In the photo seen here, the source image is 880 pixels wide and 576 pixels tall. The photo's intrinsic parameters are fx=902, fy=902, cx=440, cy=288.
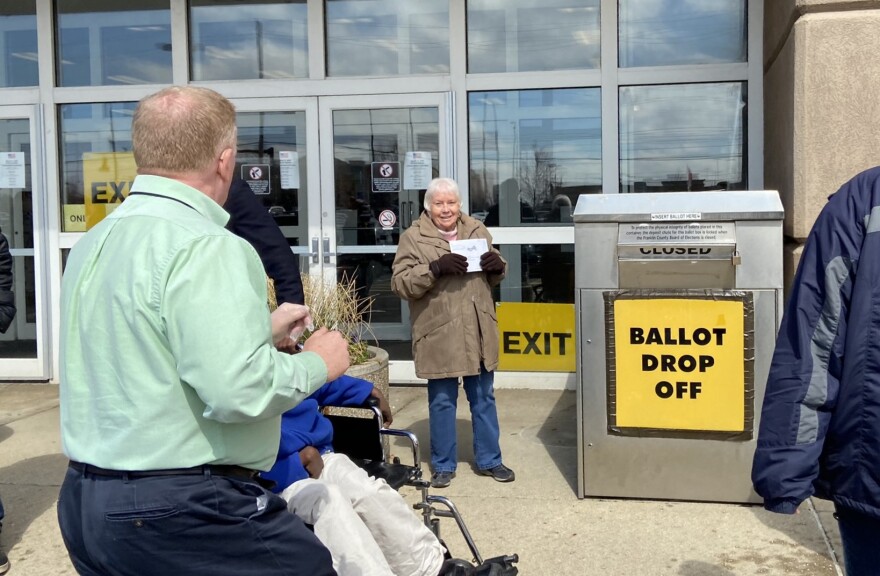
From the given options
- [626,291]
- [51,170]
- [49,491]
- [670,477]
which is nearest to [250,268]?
[626,291]

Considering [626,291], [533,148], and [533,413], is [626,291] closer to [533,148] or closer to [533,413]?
[533,413]

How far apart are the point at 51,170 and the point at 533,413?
14.6 feet

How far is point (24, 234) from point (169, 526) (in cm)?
659

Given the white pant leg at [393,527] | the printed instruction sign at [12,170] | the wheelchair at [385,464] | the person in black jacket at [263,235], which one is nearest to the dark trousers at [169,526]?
the white pant leg at [393,527]

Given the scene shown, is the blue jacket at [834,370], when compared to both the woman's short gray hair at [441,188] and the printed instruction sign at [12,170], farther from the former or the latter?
the printed instruction sign at [12,170]

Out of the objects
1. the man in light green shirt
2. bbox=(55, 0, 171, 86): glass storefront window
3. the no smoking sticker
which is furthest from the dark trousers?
bbox=(55, 0, 171, 86): glass storefront window

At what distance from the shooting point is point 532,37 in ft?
23.2

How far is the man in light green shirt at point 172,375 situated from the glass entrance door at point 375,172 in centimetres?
510

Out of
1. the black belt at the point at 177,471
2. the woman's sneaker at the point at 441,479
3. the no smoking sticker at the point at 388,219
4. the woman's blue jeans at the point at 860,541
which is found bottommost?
the woman's sneaker at the point at 441,479

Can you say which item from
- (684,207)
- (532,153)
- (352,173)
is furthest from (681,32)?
(684,207)

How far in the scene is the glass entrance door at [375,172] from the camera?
23.4ft

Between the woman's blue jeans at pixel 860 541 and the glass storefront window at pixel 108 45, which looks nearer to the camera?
the woman's blue jeans at pixel 860 541

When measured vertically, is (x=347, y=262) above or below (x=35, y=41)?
below

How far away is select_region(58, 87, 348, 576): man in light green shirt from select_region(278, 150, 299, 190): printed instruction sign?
5.34 metres
